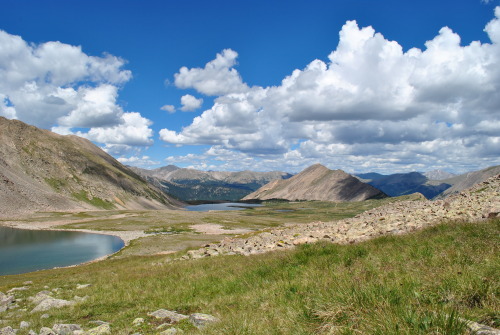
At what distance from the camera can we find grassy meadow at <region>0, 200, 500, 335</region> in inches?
240

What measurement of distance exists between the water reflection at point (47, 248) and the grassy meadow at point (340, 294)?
61941 mm

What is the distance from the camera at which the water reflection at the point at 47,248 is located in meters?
68.8

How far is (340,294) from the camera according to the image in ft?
23.8

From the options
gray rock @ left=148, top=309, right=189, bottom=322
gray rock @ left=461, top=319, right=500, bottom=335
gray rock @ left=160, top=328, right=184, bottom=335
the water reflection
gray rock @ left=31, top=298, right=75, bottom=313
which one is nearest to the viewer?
gray rock @ left=461, top=319, right=500, bottom=335

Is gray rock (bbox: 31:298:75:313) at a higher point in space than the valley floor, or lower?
lower

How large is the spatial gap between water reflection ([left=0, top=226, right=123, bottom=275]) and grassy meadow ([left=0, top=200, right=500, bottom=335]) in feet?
203

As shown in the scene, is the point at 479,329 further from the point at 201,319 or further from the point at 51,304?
the point at 51,304

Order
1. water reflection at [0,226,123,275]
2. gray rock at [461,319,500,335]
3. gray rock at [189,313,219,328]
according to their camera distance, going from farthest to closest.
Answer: water reflection at [0,226,123,275] → gray rock at [189,313,219,328] → gray rock at [461,319,500,335]

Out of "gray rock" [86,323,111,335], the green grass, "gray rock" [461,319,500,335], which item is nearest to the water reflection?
the green grass

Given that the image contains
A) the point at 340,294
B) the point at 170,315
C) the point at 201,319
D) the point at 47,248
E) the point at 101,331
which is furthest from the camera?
the point at 47,248

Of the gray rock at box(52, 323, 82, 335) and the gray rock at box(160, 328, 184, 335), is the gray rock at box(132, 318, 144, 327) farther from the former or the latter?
the gray rock at box(52, 323, 82, 335)

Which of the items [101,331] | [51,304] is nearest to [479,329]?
[101,331]

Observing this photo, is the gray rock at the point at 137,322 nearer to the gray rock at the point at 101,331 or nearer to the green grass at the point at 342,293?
the green grass at the point at 342,293

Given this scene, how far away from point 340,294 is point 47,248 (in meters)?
102
